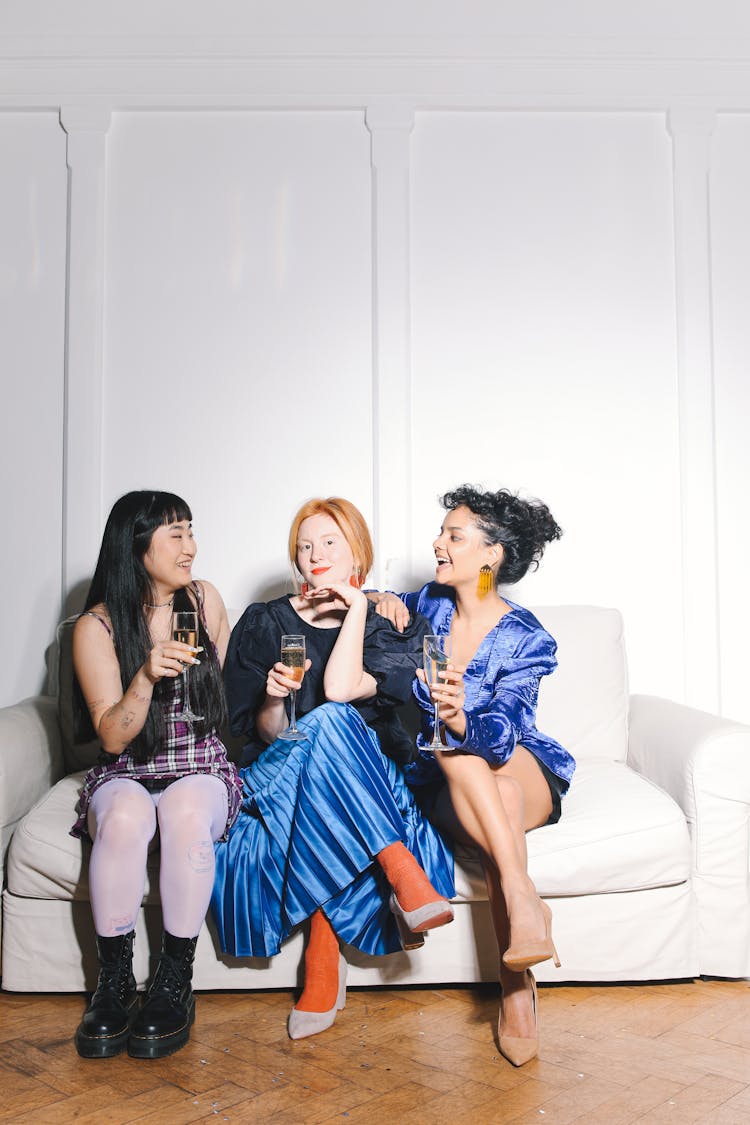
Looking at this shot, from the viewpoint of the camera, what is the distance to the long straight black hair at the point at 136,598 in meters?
2.37

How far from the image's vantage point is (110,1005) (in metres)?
2.05

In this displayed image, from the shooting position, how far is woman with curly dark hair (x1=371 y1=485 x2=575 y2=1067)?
6.64 ft

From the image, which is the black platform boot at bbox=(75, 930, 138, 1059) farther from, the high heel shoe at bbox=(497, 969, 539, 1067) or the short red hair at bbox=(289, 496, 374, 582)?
the short red hair at bbox=(289, 496, 374, 582)

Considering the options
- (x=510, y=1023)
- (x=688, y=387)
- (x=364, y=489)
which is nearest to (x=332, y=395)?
(x=364, y=489)

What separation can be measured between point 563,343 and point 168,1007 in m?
2.36

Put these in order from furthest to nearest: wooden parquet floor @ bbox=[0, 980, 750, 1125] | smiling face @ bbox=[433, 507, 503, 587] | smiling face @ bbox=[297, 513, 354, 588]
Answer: smiling face @ bbox=[433, 507, 503, 587] → smiling face @ bbox=[297, 513, 354, 588] → wooden parquet floor @ bbox=[0, 980, 750, 1125]

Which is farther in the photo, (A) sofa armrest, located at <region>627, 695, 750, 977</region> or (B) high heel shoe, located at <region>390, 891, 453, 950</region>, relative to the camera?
(A) sofa armrest, located at <region>627, 695, 750, 977</region>

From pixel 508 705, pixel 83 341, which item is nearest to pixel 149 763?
pixel 508 705

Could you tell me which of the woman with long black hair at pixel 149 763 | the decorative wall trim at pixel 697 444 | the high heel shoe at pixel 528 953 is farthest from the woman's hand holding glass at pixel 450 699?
the decorative wall trim at pixel 697 444

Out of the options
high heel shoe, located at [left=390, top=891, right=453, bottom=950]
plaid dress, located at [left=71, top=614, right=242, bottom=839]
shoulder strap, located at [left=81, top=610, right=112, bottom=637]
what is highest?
shoulder strap, located at [left=81, top=610, right=112, bottom=637]

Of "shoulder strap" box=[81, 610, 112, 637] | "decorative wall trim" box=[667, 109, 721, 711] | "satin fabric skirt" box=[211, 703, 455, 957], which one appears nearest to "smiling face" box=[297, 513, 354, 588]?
"satin fabric skirt" box=[211, 703, 455, 957]

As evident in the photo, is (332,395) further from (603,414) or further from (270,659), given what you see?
(270,659)

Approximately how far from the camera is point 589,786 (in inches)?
101

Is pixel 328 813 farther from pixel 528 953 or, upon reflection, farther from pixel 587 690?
pixel 587 690
